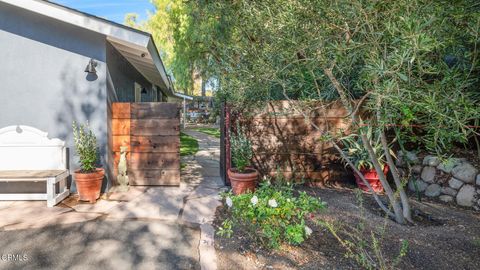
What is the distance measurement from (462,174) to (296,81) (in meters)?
2.94

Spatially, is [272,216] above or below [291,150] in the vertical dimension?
below

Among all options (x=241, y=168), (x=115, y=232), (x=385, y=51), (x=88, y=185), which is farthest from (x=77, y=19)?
(x=385, y=51)

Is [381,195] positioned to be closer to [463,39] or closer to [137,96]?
[463,39]

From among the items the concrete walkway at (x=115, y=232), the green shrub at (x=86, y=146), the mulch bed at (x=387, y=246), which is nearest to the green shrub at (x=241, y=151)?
the concrete walkway at (x=115, y=232)

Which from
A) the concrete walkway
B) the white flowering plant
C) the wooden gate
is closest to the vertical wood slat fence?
the wooden gate

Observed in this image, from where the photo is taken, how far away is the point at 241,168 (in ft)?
16.0

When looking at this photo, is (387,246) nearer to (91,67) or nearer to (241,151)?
(241,151)

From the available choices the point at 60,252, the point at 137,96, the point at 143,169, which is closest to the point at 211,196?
the point at 143,169

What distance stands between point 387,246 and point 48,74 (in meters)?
5.41

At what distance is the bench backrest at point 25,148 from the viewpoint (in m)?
4.71

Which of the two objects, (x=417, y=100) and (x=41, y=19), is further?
(x=41, y=19)

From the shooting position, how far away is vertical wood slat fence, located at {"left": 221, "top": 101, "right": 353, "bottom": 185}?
17.9 feet

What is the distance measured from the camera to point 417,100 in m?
2.55

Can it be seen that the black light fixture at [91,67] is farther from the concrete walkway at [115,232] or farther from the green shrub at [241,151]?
the green shrub at [241,151]
